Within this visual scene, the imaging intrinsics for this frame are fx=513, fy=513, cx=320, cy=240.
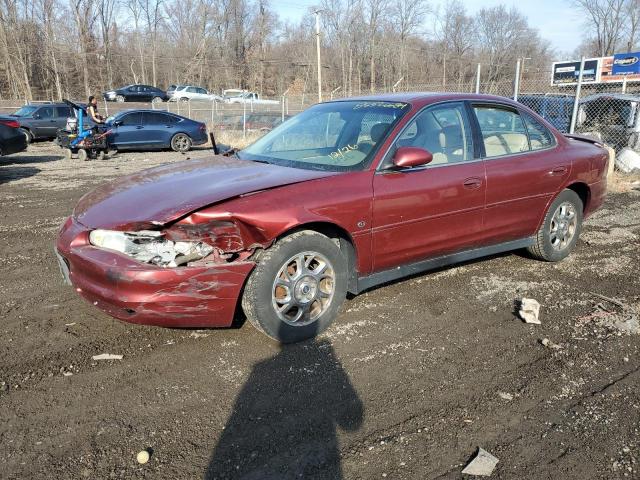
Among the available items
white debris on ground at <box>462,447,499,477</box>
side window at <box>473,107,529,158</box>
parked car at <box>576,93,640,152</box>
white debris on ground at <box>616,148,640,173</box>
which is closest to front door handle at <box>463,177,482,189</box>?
side window at <box>473,107,529,158</box>

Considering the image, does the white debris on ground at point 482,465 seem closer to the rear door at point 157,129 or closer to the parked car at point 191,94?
the rear door at point 157,129

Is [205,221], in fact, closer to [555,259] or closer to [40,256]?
[40,256]

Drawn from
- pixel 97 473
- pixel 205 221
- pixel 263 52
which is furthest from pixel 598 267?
pixel 263 52

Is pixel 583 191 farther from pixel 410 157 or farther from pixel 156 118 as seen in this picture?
pixel 156 118

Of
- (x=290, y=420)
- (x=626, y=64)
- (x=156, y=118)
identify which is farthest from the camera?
(x=626, y=64)

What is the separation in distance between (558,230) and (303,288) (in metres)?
3.19

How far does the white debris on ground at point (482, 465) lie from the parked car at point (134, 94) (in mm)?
39807

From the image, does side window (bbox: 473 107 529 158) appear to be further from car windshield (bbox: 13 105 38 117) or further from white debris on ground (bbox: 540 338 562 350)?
car windshield (bbox: 13 105 38 117)

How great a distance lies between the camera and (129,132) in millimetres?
16141

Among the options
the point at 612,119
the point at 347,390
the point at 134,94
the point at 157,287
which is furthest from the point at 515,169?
the point at 134,94

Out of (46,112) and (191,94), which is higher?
(191,94)

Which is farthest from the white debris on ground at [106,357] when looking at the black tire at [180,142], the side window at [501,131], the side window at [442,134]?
the black tire at [180,142]

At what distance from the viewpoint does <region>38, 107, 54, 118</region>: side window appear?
64.8ft

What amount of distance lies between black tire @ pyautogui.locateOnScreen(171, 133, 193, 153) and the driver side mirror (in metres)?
14.4
